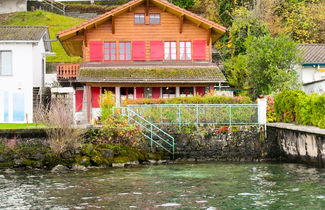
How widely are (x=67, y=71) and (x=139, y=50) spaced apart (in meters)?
5.06

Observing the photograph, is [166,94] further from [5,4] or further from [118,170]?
[5,4]

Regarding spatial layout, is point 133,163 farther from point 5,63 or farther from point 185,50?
point 5,63

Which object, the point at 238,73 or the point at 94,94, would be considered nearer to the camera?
the point at 94,94

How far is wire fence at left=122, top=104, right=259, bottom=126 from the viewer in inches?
1206

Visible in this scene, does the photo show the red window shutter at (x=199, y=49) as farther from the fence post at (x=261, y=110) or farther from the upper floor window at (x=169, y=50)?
the fence post at (x=261, y=110)

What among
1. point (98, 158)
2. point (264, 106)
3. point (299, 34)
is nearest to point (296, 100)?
point (264, 106)

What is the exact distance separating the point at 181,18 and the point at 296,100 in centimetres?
1253

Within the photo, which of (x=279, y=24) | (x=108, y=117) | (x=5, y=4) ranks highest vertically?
(x=5, y=4)

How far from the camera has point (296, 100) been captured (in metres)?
28.8

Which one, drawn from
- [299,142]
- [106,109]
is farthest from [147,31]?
[299,142]

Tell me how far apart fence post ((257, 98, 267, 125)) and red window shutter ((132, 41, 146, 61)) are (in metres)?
11.1

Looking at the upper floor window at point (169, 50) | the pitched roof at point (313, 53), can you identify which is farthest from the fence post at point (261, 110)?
the pitched roof at point (313, 53)

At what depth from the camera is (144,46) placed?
129 ft

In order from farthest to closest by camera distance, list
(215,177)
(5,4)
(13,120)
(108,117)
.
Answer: (5,4) → (13,120) → (108,117) → (215,177)
